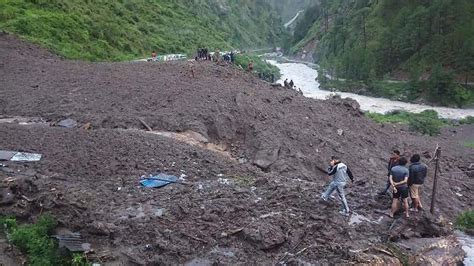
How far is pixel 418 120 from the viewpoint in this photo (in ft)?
129

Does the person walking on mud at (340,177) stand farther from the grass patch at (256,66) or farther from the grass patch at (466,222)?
the grass patch at (256,66)

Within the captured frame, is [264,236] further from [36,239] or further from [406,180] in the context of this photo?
[36,239]

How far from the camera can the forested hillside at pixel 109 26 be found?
1276 inches

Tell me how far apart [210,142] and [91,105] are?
18.0 ft

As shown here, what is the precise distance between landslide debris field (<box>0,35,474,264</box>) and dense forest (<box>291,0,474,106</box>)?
94.8ft

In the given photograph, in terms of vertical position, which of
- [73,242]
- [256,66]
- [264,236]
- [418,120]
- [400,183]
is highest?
[400,183]

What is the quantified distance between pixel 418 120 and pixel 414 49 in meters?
28.7

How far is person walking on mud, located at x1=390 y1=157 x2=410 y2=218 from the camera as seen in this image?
11.6 metres

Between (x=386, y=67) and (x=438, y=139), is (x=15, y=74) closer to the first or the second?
(x=438, y=139)

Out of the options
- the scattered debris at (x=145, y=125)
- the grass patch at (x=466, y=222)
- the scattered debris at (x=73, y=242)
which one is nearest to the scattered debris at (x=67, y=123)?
the scattered debris at (x=145, y=125)

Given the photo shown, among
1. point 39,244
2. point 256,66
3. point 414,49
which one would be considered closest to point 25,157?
point 39,244

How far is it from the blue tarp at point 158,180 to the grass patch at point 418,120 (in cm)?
2836

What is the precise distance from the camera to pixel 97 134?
15.6 metres

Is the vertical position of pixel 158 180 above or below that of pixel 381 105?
Answer: above
